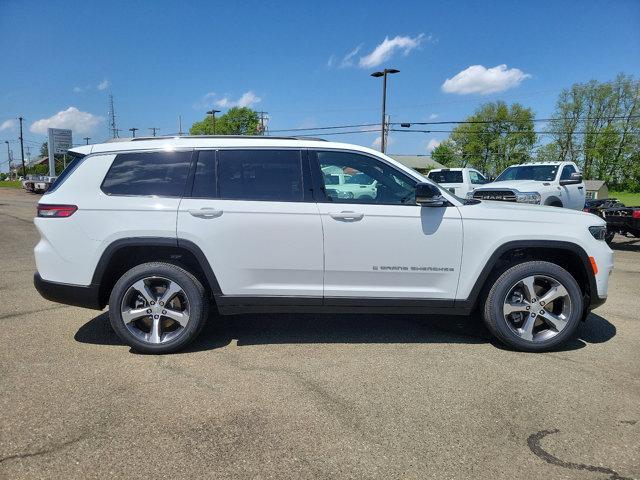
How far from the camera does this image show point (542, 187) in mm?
11477

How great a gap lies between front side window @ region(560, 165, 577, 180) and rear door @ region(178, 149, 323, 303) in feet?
34.4

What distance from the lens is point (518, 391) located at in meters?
3.28

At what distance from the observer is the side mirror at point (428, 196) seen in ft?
12.2

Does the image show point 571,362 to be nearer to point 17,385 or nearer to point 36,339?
point 17,385

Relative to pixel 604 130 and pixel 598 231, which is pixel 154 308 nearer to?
pixel 598 231

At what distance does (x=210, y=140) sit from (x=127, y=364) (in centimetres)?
202

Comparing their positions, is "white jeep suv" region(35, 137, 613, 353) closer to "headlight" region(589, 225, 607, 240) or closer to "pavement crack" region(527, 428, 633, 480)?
"headlight" region(589, 225, 607, 240)

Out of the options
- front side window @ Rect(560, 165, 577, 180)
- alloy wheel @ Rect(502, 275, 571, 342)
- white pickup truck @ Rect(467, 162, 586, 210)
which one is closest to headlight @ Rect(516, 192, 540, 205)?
white pickup truck @ Rect(467, 162, 586, 210)

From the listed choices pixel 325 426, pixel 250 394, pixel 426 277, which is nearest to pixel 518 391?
pixel 426 277

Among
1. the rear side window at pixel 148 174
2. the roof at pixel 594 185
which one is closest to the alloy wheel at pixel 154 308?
the rear side window at pixel 148 174

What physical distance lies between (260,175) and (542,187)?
9806 millimetres

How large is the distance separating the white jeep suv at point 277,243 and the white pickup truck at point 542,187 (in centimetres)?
756

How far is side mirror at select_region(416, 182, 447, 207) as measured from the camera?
3729 millimetres

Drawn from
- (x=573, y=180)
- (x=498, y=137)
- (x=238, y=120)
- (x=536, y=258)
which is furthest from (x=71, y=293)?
(x=238, y=120)
